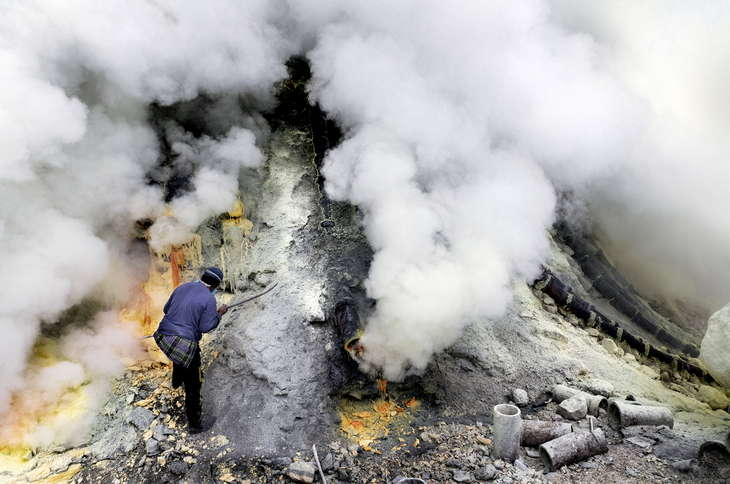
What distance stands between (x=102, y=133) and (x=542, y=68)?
662 centimetres

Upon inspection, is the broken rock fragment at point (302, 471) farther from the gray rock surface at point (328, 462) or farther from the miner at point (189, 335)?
the miner at point (189, 335)

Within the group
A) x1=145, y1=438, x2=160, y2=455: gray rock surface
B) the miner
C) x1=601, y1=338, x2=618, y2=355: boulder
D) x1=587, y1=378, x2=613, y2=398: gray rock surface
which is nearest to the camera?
x1=145, y1=438, x2=160, y2=455: gray rock surface

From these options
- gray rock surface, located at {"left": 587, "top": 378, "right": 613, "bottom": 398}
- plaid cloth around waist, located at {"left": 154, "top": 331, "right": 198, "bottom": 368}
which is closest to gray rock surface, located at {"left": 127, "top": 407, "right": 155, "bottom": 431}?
plaid cloth around waist, located at {"left": 154, "top": 331, "right": 198, "bottom": 368}

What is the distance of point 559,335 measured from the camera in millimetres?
5391

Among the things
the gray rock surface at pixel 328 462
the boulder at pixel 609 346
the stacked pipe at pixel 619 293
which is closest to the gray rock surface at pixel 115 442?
the gray rock surface at pixel 328 462

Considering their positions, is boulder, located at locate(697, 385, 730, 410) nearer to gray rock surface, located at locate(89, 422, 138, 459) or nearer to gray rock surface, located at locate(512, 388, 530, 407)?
gray rock surface, located at locate(512, 388, 530, 407)

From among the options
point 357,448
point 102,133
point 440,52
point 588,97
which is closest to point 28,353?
point 102,133

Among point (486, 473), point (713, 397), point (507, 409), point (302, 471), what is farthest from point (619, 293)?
point (302, 471)

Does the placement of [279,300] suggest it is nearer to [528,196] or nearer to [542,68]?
[528,196]

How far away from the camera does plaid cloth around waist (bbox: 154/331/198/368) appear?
146 inches

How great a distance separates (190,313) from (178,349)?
1.19ft

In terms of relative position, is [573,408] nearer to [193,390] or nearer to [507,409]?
[507,409]

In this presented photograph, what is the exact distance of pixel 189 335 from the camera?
3766 millimetres

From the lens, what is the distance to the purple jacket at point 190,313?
12.4 ft
